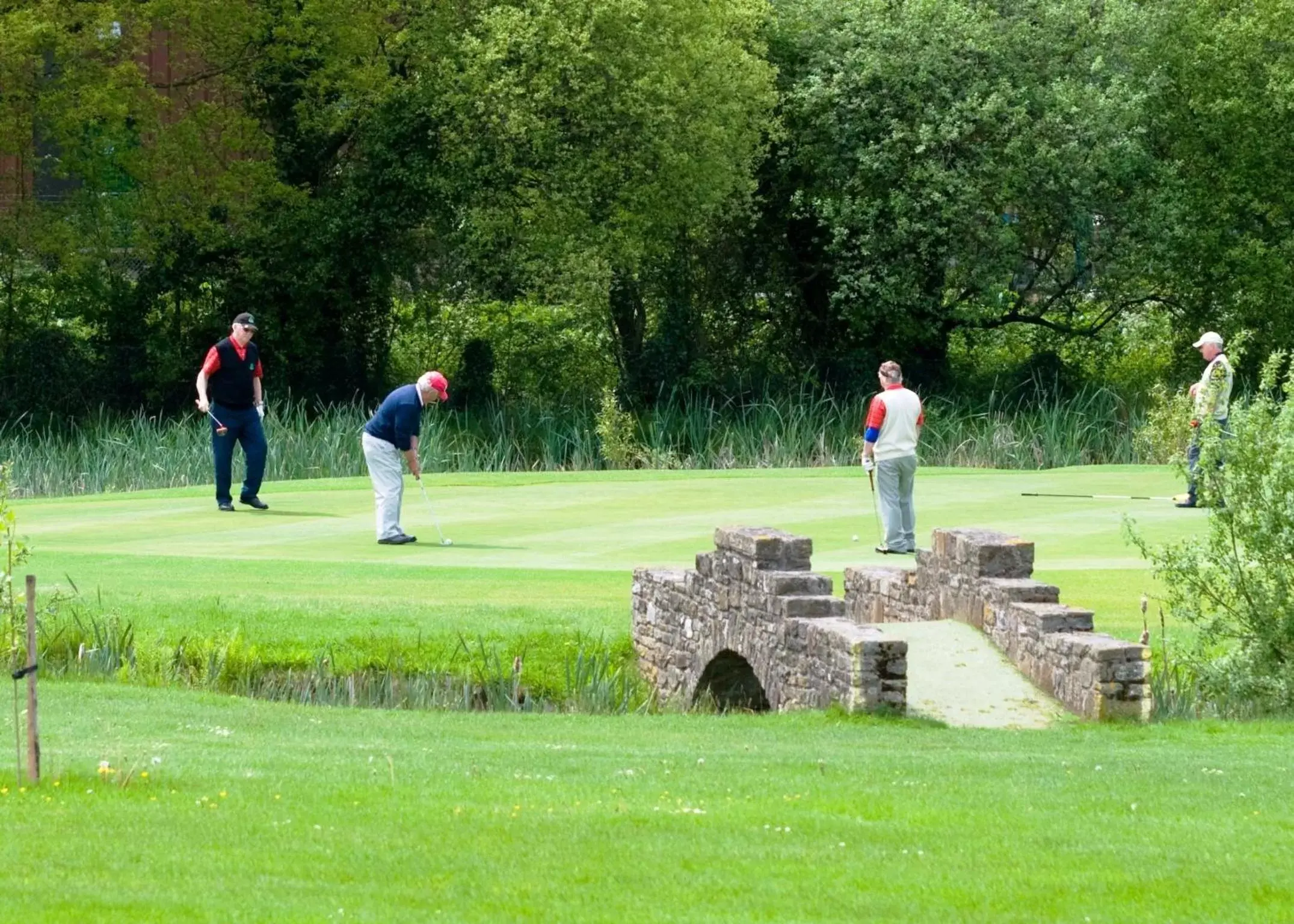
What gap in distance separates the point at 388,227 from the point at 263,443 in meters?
19.2

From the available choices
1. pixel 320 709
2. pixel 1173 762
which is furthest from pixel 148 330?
pixel 1173 762

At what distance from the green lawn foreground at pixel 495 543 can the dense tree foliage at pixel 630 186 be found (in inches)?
496

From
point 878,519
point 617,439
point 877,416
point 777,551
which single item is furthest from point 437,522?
point 617,439

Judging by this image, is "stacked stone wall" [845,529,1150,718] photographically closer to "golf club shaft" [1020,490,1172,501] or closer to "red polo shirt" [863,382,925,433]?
"red polo shirt" [863,382,925,433]

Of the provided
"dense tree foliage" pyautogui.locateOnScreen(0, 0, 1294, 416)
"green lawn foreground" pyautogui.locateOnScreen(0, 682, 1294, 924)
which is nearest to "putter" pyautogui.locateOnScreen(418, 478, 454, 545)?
"green lawn foreground" pyautogui.locateOnScreen(0, 682, 1294, 924)

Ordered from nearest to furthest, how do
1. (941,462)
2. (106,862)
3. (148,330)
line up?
(106,862)
(941,462)
(148,330)

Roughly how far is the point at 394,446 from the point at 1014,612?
697 centimetres

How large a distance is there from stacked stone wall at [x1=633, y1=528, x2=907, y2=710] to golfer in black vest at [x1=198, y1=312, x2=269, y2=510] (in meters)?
7.25

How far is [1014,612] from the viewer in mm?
14336

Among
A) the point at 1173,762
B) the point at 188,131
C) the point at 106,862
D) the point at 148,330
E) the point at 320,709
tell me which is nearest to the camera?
the point at 106,862

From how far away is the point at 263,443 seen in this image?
891 inches

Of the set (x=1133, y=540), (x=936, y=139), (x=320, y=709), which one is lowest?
(x=320, y=709)

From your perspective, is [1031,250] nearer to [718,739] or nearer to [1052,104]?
[1052,104]

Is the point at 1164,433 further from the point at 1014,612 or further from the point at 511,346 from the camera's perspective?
the point at 1014,612
